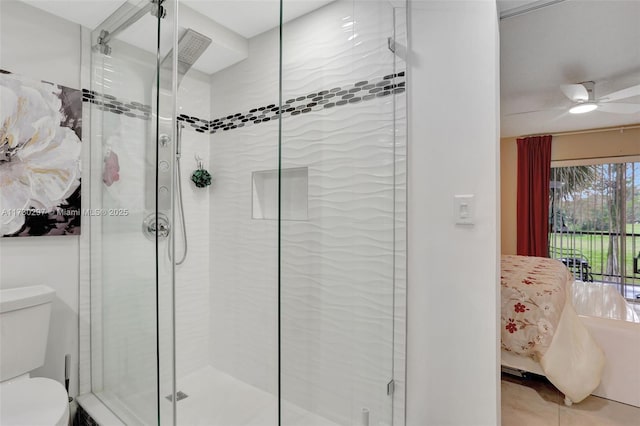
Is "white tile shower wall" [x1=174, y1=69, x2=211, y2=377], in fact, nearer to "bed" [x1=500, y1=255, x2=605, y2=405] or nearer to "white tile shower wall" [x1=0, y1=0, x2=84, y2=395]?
"white tile shower wall" [x1=0, y1=0, x2=84, y2=395]

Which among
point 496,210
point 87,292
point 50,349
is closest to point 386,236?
point 496,210

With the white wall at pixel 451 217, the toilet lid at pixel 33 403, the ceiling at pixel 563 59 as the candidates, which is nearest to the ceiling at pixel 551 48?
the ceiling at pixel 563 59

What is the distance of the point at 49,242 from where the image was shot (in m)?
1.34

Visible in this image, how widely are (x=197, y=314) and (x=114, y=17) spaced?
1.82 metres

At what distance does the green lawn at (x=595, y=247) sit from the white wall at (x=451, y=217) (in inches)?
13.2

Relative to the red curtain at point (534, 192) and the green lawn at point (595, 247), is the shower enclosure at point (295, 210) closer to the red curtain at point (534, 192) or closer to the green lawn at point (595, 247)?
the red curtain at point (534, 192)

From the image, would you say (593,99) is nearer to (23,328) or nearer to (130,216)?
(130,216)

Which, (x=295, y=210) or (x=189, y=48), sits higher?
(x=189, y=48)

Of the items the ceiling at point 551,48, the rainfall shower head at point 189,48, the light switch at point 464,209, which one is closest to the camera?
the ceiling at point 551,48

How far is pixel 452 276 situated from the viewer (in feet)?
4.97

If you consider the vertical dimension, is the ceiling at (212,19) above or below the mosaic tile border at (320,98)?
above

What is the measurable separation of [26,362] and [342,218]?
134cm

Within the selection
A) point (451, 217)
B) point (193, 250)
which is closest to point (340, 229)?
point (451, 217)

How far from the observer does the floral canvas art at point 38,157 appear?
119 centimetres
